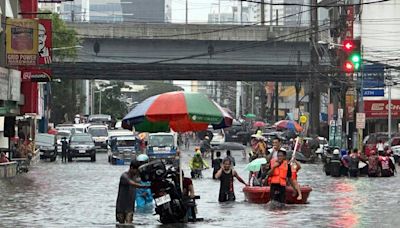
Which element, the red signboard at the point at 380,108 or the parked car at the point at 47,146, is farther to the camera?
the red signboard at the point at 380,108

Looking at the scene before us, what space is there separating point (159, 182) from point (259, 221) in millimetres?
2522

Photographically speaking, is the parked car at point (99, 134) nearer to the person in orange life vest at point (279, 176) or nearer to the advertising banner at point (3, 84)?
the advertising banner at point (3, 84)

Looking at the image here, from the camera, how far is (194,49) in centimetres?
7894

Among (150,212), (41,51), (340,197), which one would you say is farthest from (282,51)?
(150,212)

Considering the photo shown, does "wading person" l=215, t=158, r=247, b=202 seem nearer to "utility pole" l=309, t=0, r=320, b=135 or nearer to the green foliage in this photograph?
"utility pole" l=309, t=0, r=320, b=135

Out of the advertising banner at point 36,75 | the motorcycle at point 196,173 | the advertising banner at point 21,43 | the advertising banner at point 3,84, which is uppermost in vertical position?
the advertising banner at point 21,43

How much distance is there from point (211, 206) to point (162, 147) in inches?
1089

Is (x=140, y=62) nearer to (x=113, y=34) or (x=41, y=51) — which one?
(x=113, y=34)

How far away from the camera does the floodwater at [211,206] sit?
23.0 meters

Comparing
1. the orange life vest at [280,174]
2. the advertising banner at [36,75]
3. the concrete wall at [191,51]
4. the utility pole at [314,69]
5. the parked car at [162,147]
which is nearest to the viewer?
the orange life vest at [280,174]

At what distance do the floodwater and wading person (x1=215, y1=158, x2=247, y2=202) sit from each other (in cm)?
36

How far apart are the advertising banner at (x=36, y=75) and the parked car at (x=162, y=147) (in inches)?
249

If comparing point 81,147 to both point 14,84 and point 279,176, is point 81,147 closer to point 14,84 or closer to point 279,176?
point 14,84

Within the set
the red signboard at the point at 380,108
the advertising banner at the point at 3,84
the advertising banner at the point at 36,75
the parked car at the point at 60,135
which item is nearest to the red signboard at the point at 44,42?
the advertising banner at the point at 36,75
